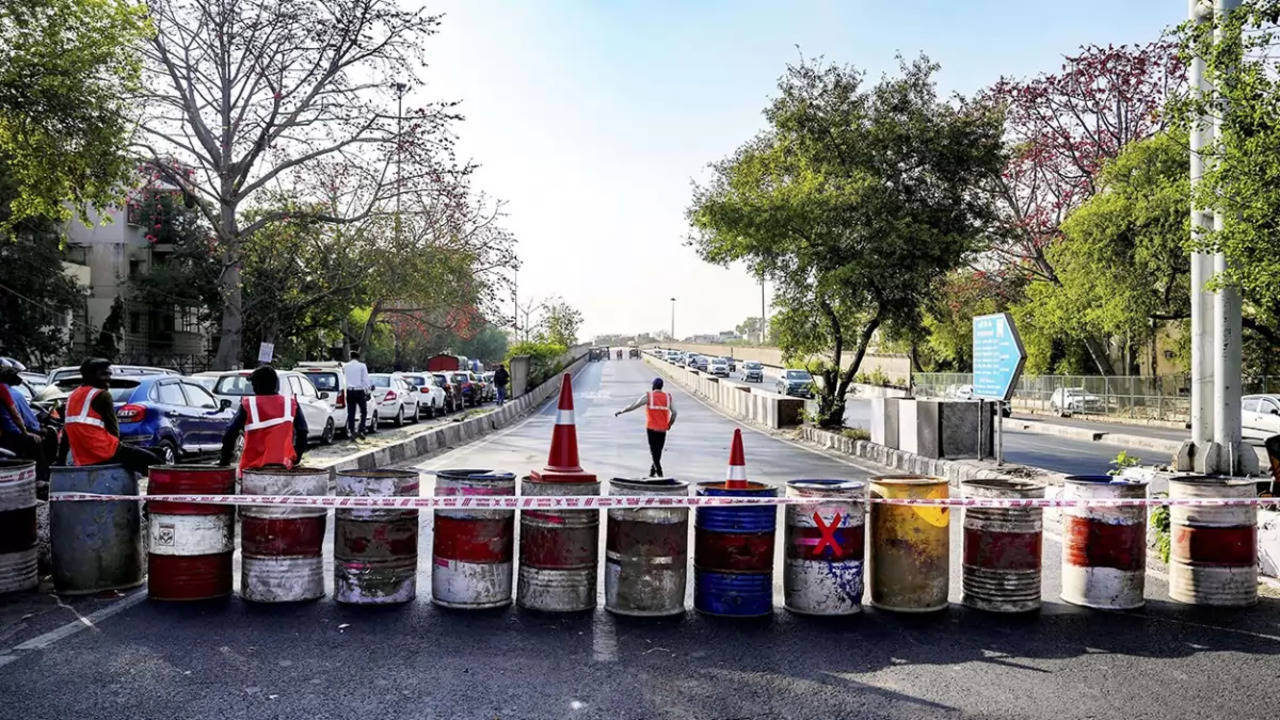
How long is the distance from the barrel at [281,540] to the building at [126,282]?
42.0 meters

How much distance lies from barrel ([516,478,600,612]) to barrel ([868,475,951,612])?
6.26ft

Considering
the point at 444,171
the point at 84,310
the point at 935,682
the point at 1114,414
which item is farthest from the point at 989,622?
the point at 84,310

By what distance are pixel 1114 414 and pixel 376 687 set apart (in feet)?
134

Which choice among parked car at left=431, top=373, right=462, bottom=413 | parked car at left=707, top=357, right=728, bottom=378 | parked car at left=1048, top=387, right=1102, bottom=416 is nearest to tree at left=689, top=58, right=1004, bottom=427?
parked car at left=431, top=373, right=462, bottom=413

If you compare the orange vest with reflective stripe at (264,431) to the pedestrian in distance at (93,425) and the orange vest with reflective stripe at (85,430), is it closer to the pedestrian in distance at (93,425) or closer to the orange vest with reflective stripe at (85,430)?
the pedestrian in distance at (93,425)

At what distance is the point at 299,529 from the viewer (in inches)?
266

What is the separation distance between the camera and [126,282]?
47.4 m

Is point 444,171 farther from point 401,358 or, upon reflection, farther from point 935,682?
point 401,358

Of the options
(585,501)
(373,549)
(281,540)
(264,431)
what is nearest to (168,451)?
(264,431)

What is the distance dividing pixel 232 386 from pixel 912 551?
1484 centimetres

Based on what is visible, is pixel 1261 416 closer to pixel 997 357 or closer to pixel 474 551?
pixel 997 357

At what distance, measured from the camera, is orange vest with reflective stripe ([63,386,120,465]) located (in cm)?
797

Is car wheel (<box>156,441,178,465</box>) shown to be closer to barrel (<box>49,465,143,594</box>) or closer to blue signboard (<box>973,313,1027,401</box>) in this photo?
barrel (<box>49,465,143,594</box>)

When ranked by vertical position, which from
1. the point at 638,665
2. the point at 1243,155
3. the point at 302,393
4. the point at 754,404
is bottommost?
the point at 638,665
